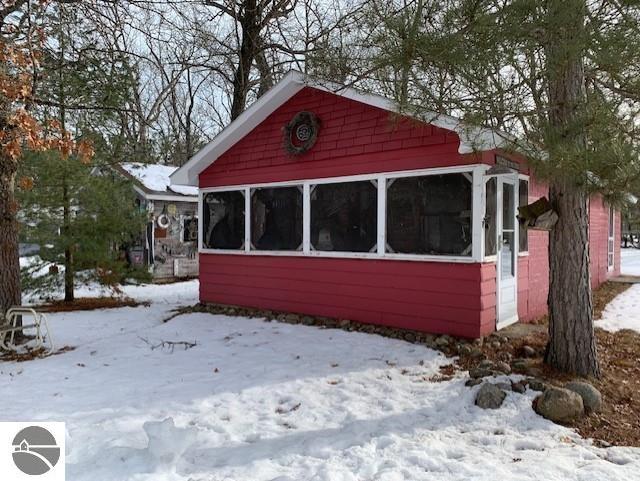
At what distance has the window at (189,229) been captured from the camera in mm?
13781

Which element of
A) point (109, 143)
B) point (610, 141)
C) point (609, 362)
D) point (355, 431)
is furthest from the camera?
point (109, 143)

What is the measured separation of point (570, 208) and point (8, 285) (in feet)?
21.5

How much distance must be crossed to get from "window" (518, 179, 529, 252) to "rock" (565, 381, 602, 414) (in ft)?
9.67

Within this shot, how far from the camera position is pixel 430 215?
5.82 m

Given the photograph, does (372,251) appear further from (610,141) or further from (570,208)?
(610,141)

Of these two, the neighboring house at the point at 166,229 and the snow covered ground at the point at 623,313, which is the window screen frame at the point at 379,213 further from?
the neighboring house at the point at 166,229

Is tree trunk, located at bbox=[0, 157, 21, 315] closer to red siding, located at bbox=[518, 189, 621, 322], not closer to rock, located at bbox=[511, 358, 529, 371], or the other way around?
rock, located at bbox=[511, 358, 529, 371]

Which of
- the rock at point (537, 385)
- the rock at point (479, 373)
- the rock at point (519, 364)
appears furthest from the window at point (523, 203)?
the rock at point (537, 385)

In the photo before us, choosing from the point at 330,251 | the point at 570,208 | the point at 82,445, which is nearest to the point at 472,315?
the point at 570,208

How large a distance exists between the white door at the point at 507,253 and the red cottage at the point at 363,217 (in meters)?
0.02

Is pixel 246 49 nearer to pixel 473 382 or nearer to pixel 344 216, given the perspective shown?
pixel 344 216

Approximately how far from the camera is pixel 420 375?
4.64 m

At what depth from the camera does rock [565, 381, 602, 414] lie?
368 centimetres

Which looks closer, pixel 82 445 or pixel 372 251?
pixel 82 445
